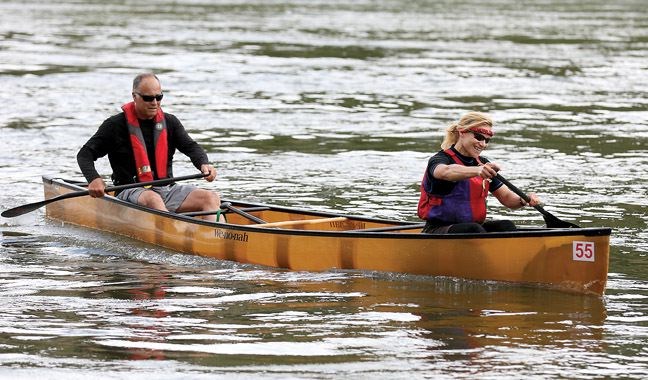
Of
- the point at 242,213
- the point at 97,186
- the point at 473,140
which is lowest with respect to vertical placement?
the point at 242,213

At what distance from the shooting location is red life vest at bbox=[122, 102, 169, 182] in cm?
1189

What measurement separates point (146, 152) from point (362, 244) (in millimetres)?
2441

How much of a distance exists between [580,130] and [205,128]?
5294 mm

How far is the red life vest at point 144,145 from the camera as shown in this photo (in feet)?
39.0

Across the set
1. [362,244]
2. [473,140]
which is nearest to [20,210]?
[362,244]

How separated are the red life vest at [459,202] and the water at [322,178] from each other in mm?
464

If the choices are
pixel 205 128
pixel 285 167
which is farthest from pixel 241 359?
pixel 205 128

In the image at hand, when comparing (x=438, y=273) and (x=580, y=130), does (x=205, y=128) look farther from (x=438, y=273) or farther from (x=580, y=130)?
(x=438, y=273)

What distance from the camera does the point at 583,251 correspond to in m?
9.64

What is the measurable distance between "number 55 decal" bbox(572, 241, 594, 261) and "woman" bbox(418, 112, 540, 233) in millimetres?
445

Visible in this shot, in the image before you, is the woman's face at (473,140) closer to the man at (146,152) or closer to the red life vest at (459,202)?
the red life vest at (459,202)

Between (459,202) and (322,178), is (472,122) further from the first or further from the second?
(322,178)

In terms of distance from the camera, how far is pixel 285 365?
25.8ft

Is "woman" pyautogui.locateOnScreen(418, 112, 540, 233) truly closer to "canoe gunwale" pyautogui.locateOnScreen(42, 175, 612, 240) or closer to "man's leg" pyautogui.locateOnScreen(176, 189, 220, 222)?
"canoe gunwale" pyautogui.locateOnScreen(42, 175, 612, 240)
